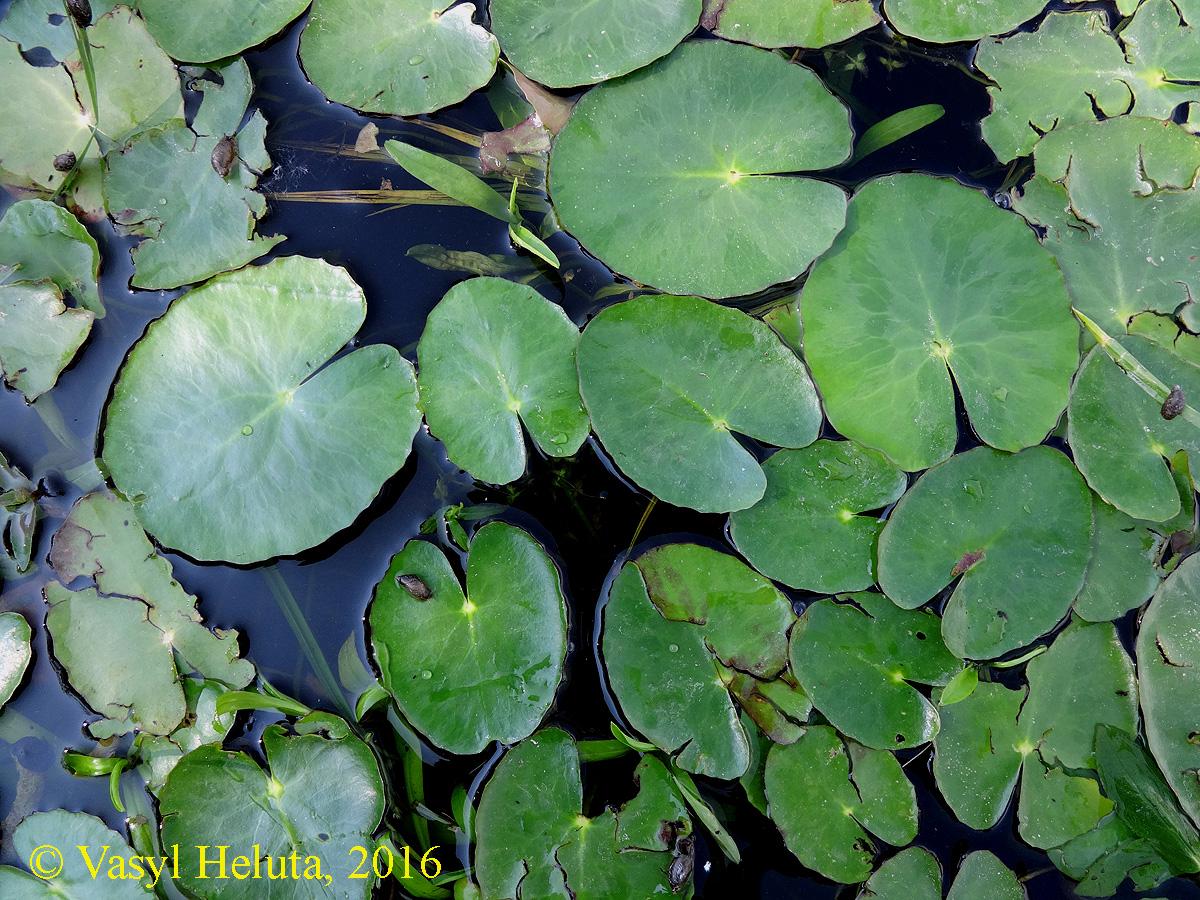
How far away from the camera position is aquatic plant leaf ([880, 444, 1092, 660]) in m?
2.07

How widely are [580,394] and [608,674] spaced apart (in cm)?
Answer: 84

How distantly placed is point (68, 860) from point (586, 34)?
2.94 meters

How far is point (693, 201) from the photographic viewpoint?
2.18 m

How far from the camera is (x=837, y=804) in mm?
2059

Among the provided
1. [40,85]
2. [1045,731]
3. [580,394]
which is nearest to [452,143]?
[580,394]

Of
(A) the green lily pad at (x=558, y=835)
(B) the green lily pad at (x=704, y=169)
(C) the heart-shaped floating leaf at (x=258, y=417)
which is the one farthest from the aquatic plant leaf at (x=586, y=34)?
(A) the green lily pad at (x=558, y=835)

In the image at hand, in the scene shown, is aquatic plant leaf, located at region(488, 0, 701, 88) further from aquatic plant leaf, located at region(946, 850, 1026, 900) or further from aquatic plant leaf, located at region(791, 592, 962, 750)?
aquatic plant leaf, located at region(946, 850, 1026, 900)

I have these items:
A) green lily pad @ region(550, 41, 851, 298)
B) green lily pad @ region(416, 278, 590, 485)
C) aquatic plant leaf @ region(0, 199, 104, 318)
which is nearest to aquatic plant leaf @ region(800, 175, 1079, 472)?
green lily pad @ region(550, 41, 851, 298)

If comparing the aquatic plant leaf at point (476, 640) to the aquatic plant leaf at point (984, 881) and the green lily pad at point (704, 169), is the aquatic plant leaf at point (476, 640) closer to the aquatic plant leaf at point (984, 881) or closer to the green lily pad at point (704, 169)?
the green lily pad at point (704, 169)

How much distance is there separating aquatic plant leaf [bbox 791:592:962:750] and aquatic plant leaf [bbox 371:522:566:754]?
2.46 ft

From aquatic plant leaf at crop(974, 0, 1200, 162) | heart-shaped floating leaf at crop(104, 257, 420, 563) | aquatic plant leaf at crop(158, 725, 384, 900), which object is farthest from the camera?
aquatic plant leaf at crop(974, 0, 1200, 162)

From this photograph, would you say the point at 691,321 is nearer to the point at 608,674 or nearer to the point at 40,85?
the point at 608,674

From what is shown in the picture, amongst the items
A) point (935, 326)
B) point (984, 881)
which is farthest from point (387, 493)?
point (984, 881)

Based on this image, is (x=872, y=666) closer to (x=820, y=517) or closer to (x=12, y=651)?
(x=820, y=517)
